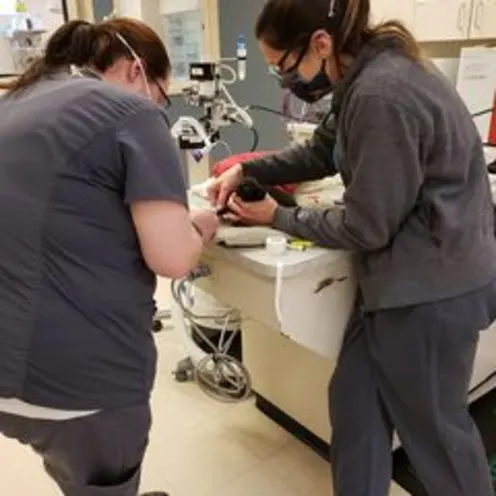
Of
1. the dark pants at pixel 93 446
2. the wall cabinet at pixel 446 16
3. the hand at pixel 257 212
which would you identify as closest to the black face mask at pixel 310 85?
the hand at pixel 257 212

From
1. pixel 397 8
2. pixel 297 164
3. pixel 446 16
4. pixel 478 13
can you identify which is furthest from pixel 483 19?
pixel 297 164

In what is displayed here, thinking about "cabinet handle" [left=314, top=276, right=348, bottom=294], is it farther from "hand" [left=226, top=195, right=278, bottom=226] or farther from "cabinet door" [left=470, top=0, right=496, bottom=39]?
"cabinet door" [left=470, top=0, right=496, bottom=39]

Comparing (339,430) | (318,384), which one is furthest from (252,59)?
(339,430)

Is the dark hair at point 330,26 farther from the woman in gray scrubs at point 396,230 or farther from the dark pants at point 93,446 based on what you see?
the dark pants at point 93,446

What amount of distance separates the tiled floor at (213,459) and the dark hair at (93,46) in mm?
1268

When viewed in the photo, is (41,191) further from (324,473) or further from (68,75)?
(324,473)

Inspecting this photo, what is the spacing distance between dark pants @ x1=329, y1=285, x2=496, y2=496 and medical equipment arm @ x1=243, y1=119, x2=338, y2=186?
0.41 metres

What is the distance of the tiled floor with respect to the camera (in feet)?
5.34

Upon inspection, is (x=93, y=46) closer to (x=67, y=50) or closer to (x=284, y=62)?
(x=67, y=50)

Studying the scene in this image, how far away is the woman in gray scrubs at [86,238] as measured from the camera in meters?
0.83

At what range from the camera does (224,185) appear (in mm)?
1337

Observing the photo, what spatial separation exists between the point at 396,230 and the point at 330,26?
41cm

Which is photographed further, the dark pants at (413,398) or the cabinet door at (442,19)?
the cabinet door at (442,19)

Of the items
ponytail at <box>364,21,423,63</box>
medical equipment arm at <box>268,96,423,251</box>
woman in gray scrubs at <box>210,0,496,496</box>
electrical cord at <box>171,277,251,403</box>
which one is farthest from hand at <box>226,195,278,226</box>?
electrical cord at <box>171,277,251,403</box>
